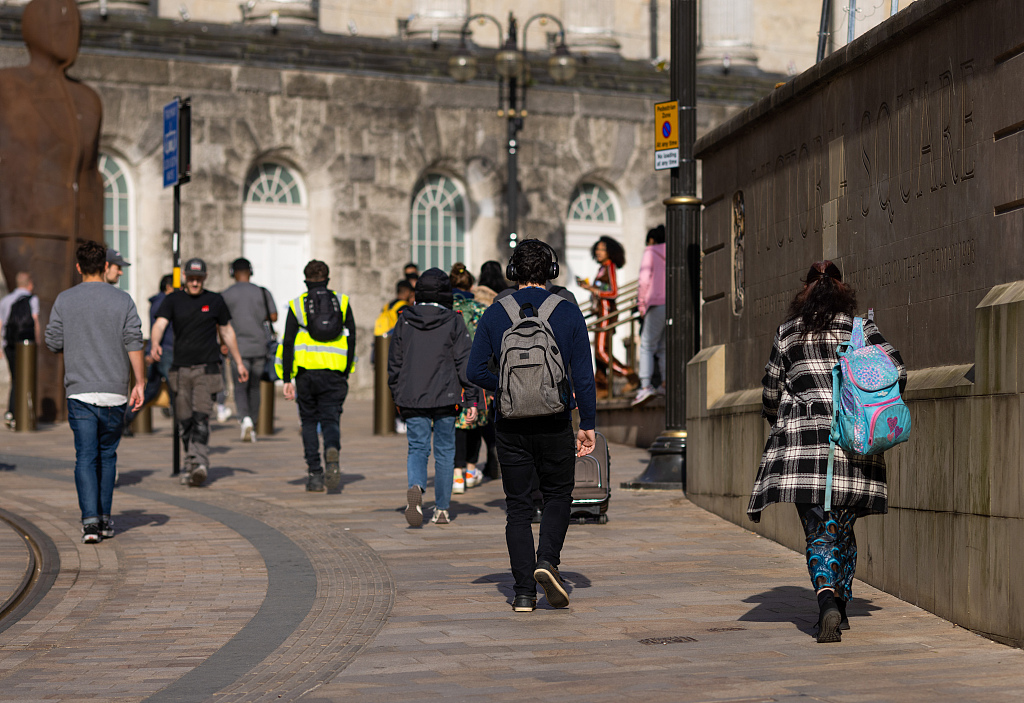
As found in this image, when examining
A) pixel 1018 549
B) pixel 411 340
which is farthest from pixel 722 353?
pixel 1018 549

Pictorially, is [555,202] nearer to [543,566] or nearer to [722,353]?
[722,353]

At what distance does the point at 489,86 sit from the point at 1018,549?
21094mm

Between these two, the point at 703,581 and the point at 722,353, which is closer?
the point at 703,581

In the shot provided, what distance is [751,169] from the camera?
34.6ft

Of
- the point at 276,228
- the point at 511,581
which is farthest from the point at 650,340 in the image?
the point at 276,228

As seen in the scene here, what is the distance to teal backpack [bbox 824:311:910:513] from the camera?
653 cm

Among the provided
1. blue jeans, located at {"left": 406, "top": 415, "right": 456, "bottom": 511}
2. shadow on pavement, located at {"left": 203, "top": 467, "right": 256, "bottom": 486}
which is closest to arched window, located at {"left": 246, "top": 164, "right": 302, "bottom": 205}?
shadow on pavement, located at {"left": 203, "top": 467, "right": 256, "bottom": 486}

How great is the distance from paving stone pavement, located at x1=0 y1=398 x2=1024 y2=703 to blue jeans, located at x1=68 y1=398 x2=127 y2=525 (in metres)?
0.26

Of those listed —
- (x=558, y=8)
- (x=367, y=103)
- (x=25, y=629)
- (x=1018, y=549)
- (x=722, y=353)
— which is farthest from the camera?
(x=558, y=8)

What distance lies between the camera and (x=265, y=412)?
57.6 feet

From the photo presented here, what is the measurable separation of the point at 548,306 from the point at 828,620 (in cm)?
198

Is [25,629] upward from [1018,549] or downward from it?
downward

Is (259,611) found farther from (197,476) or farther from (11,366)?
(11,366)

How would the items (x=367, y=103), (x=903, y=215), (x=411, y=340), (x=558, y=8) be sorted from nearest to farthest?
(x=903, y=215) → (x=411, y=340) → (x=367, y=103) → (x=558, y=8)
